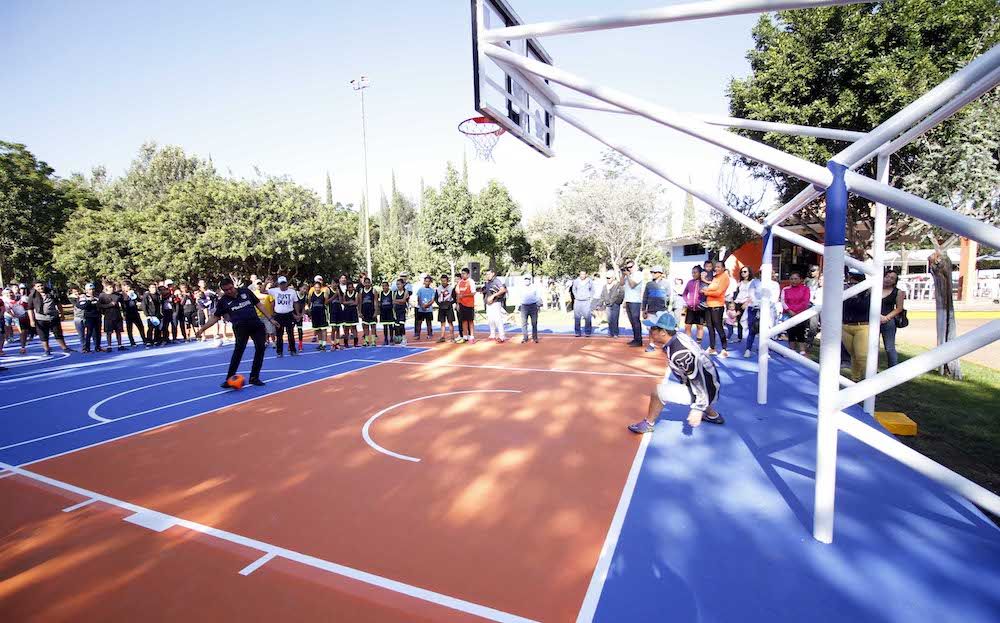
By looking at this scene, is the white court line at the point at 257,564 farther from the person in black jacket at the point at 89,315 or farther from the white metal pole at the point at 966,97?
the person in black jacket at the point at 89,315

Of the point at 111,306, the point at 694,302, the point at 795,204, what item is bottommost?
the point at 694,302

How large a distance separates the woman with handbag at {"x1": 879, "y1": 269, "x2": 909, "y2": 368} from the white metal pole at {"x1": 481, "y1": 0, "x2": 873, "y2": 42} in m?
4.97

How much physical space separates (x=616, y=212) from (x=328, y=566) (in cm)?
3239

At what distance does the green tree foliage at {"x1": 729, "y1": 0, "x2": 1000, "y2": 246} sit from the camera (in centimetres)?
1126

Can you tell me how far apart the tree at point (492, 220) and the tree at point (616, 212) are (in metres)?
4.19

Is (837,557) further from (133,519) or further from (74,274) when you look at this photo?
(74,274)

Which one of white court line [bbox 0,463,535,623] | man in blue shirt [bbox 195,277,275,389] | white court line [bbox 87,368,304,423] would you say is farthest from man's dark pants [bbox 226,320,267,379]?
white court line [bbox 0,463,535,623]

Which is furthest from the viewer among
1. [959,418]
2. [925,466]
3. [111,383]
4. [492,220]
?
[492,220]

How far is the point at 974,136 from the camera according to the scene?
33.9 feet

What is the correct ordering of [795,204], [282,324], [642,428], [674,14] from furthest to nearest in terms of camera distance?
[282,324] < [642,428] < [795,204] < [674,14]

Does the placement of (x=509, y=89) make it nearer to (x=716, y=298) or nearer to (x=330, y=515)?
(x=330, y=515)

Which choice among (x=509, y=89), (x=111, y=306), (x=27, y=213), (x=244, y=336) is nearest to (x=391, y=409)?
(x=244, y=336)

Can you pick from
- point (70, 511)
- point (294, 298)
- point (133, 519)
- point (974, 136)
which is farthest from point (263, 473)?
point (974, 136)

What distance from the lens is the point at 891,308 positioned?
23.2 ft
